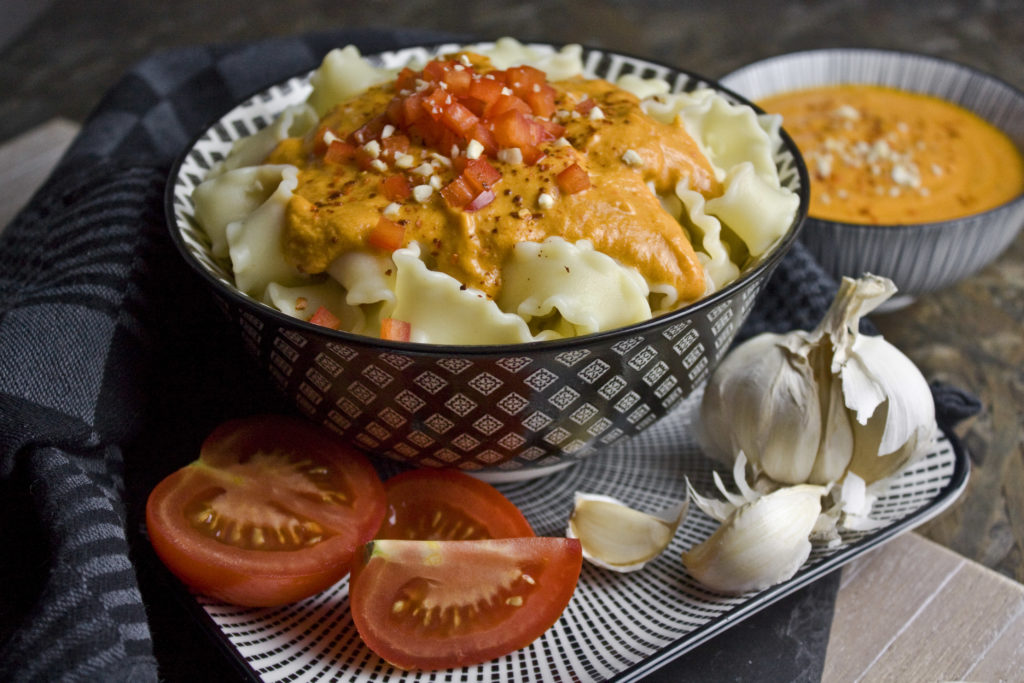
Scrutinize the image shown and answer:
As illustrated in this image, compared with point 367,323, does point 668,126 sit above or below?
above

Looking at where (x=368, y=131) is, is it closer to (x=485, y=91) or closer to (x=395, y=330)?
(x=485, y=91)

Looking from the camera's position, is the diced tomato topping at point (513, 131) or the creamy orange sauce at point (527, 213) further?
the diced tomato topping at point (513, 131)

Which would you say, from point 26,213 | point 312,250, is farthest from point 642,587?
point 26,213

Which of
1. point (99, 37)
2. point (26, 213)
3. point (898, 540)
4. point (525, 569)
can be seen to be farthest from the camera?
point (99, 37)

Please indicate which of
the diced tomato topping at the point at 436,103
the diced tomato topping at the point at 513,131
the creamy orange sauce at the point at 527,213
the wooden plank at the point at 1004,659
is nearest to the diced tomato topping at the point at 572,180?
the creamy orange sauce at the point at 527,213

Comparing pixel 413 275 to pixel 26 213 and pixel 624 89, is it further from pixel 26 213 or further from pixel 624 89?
pixel 26 213

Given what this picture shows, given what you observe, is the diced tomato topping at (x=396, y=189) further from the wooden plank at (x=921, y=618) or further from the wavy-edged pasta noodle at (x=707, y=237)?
the wooden plank at (x=921, y=618)
